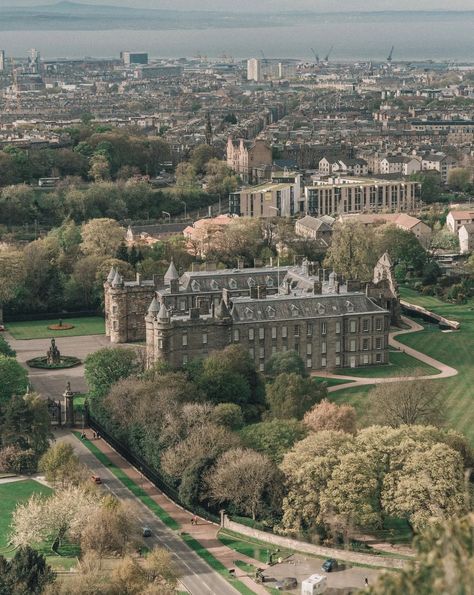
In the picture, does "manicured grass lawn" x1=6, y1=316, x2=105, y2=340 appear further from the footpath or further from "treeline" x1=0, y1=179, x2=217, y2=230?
"treeline" x1=0, y1=179, x2=217, y2=230

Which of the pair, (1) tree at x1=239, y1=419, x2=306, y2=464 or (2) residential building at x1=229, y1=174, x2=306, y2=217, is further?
(2) residential building at x1=229, y1=174, x2=306, y2=217

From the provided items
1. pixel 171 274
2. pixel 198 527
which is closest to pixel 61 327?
pixel 171 274

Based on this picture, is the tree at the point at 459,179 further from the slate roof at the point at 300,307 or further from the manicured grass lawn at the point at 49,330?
the slate roof at the point at 300,307

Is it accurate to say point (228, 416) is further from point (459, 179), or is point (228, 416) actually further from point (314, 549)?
point (459, 179)

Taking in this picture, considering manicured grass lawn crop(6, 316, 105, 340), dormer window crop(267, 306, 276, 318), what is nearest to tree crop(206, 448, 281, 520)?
dormer window crop(267, 306, 276, 318)

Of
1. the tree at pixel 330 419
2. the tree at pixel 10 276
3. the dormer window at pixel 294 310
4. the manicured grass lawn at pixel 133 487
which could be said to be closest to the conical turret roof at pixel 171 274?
the dormer window at pixel 294 310

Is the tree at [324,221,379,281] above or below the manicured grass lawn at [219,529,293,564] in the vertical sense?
above

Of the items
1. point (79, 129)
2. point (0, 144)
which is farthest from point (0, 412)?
point (79, 129)

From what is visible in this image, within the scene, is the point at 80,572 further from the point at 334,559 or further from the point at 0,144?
the point at 0,144
